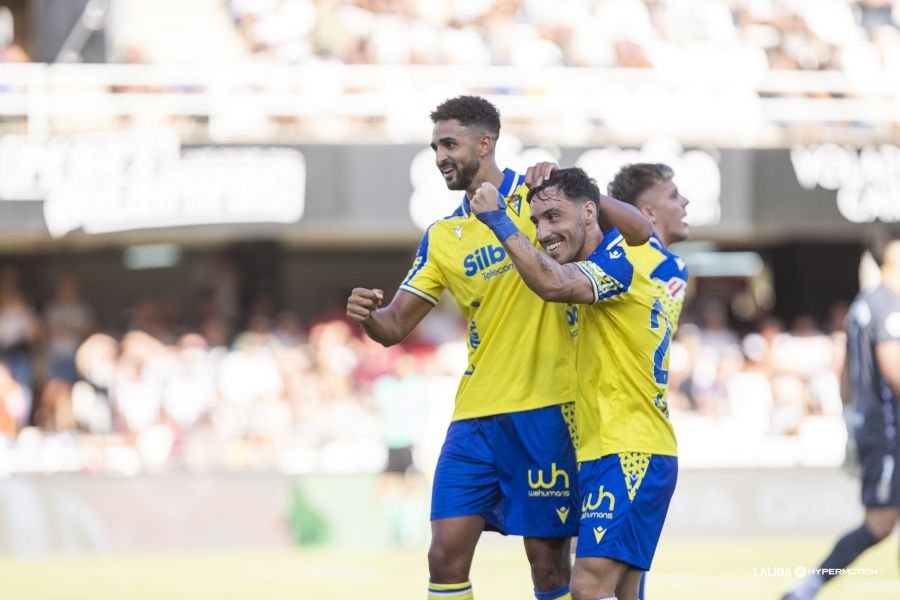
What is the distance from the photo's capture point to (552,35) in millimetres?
19328

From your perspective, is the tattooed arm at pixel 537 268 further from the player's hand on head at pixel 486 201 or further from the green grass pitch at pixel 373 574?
the green grass pitch at pixel 373 574

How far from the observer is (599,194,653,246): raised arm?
6.94 m

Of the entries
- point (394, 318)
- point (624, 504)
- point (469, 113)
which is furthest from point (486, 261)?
point (624, 504)

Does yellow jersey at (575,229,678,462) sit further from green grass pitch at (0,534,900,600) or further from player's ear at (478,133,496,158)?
green grass pitch at (0,534,900,600)

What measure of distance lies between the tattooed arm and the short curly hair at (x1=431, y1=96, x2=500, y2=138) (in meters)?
0.65

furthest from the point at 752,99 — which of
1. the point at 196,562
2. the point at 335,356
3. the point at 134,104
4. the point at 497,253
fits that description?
the point at 497,253

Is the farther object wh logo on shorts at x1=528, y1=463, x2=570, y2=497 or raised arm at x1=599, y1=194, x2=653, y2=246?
wh logo on shorts at x1=528, y1=463, x2=570, y2=497

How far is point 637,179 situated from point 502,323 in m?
1.27

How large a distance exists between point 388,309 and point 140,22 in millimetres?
14500

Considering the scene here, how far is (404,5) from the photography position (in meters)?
19.4

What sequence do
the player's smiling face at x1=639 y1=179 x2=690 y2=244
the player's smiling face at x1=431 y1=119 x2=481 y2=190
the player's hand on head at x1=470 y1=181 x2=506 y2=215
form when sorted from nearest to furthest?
the player's hand on head at x1=470 y1=181 x2=506 y2=215 → the player's smiling face at x1=431 y1=119 x2=481 y2=190 → the player's smiling face at x1=639 y1=179 x2=690 y2=244

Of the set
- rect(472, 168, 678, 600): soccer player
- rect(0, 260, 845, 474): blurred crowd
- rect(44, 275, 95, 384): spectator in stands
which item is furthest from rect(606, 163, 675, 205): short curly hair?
rect(44, 275, 95, 384): spectator in stands

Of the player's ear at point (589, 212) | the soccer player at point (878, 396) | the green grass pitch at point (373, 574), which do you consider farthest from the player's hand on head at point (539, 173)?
the green grass pitch at point (373, 574)

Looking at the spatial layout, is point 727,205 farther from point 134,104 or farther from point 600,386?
point 600,386
